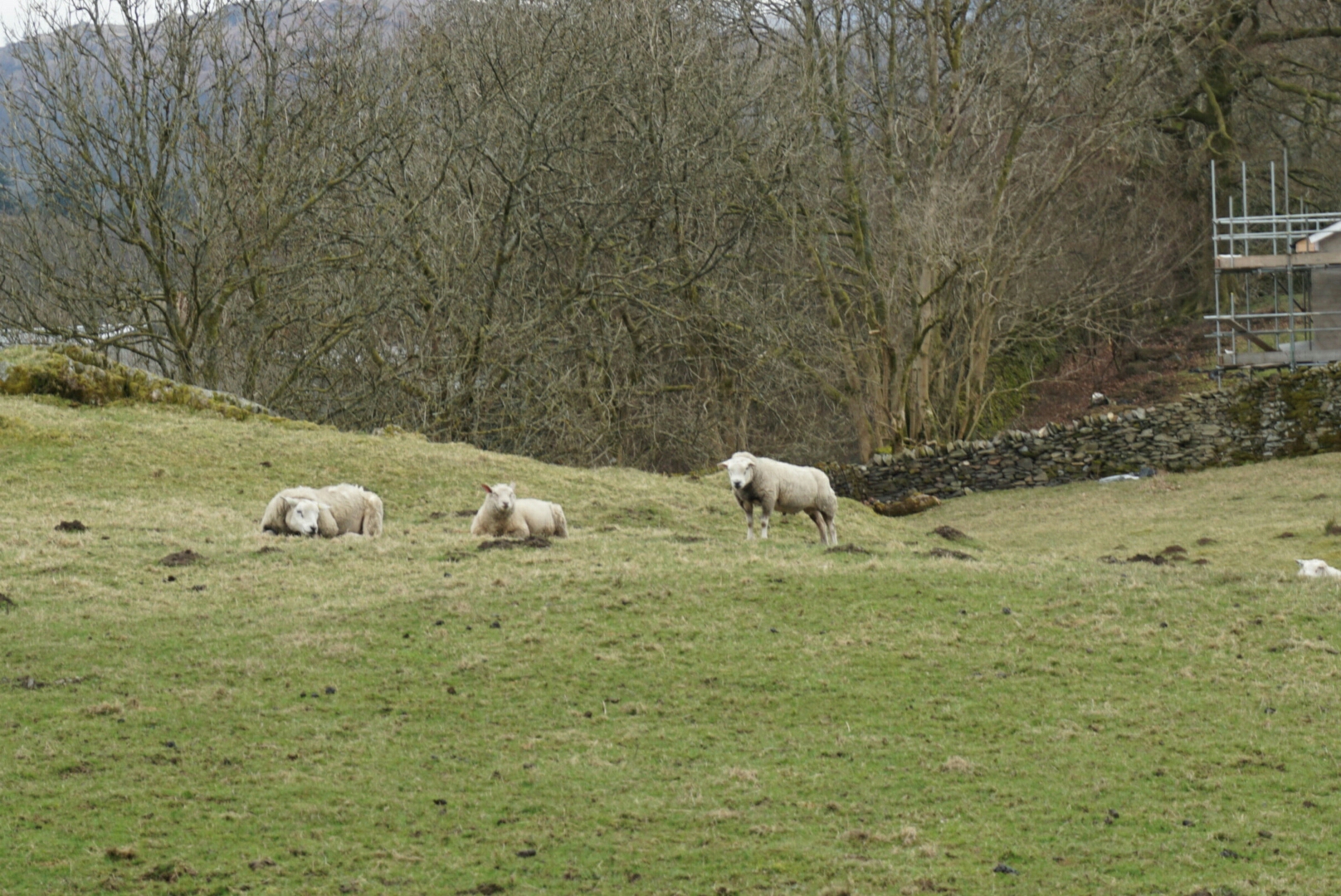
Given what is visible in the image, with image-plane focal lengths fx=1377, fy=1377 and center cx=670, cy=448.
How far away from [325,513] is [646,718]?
753 centimetres

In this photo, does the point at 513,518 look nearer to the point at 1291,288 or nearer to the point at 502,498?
the point at 502,498

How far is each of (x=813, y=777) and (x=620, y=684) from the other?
7.62 feet

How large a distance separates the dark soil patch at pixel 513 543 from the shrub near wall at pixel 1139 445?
60.6 ft

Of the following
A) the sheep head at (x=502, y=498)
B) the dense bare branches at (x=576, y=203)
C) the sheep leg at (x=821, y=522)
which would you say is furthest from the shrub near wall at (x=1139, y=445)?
the sheep head at (x=502, y=498)

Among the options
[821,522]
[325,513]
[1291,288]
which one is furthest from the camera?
[1291,288]

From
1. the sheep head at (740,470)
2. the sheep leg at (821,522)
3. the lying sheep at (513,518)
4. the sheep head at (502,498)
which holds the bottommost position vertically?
the sheep leg at (821,522)

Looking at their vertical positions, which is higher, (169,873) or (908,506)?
(169,873)

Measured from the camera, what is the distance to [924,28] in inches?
1494

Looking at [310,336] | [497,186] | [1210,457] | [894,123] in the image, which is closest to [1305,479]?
[1210,457]

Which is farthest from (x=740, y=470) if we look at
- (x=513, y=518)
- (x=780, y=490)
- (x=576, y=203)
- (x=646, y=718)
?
(x=576, y=203)

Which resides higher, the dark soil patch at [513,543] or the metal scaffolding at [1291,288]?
the metal scaffolding at [1291,288]

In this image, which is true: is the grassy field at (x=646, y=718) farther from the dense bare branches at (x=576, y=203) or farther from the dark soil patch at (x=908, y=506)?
the dense bare branches at (x=576, y=203)

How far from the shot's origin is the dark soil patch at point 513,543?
15.5 m

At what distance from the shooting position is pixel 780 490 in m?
17.6
